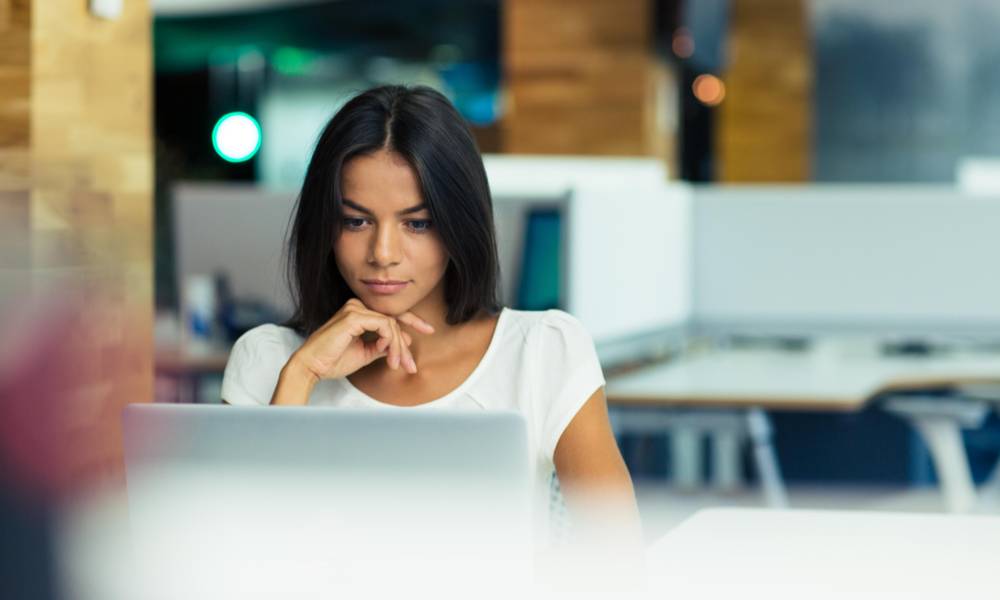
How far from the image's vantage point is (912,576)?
48.0 inches

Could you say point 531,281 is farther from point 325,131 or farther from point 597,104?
point 597,104

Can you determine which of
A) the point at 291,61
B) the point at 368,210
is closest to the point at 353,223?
the point at 368,210

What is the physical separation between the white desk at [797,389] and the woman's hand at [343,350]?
5.16 ft

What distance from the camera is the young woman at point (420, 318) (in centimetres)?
131

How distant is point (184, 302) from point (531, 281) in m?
1.08

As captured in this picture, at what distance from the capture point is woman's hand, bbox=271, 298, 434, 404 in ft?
4.37

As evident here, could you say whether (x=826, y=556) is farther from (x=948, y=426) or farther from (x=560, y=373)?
(x=948, y=426)

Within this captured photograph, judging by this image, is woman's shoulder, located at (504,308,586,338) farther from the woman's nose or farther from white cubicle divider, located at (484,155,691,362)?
white cubicle divider, located at (484,155,691,362)

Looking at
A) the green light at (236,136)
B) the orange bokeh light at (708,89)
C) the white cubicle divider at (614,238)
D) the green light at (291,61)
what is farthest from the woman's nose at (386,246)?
the green light at (291,61)

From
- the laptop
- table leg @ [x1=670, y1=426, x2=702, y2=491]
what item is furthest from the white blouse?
table leg @ [x1=670, y1=426, x2=702, y2=491]

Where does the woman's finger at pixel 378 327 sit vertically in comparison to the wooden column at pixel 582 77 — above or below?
below

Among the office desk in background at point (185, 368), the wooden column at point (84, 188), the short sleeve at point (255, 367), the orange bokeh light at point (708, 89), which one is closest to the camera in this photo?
the short sleeve at point (255, 367)

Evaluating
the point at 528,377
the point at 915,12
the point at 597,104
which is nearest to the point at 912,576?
the point at 528,377

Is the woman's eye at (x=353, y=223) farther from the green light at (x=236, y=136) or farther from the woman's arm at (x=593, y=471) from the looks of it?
the green light at (x=236, y=136)
